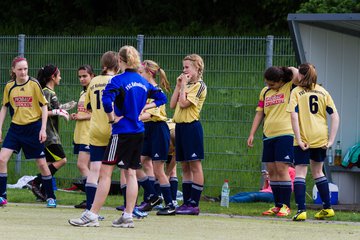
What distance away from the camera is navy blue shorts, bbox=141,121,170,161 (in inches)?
573

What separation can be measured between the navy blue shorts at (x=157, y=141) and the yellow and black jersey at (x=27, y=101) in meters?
1.44

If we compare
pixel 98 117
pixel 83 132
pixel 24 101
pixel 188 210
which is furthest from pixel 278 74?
pixel 24 101

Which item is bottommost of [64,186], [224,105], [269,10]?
[64,186]

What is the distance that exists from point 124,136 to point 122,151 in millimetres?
162

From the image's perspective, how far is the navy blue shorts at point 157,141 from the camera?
1455 centimetres

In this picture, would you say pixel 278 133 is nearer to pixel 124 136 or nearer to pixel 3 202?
pixel 124 136

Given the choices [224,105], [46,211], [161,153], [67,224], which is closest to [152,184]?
[161,153]

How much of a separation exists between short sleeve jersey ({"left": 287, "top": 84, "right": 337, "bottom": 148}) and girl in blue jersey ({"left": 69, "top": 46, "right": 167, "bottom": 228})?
2.49 m

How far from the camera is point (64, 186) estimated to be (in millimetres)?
18828

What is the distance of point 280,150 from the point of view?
14164mm

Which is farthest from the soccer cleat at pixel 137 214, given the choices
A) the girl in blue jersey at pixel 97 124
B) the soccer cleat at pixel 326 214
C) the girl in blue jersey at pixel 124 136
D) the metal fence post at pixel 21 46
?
the metal fence post at pixel 21 46

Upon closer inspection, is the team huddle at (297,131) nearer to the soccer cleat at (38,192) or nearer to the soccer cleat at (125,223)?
the soccer cleat at (125,223)

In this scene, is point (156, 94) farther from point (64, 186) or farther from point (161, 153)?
point (64, 186)

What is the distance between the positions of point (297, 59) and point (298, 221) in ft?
9.51
